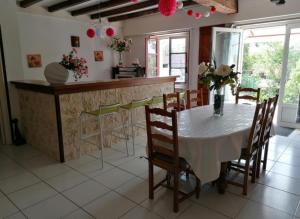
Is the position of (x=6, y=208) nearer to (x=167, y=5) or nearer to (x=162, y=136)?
(x=162, y=136)

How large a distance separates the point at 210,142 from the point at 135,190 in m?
1.06

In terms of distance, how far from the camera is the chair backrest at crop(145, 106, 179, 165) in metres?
1.94

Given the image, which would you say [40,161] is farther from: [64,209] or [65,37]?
[65,37]

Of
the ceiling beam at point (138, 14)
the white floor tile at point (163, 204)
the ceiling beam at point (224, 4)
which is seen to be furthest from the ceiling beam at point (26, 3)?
the white floor tile at point (163, 204)

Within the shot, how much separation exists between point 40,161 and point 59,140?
1.55 ft

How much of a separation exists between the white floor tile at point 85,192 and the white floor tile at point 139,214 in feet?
1.53

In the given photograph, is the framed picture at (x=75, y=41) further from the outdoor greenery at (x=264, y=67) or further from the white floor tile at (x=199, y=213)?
the white floor tile at (x=199, y=213)

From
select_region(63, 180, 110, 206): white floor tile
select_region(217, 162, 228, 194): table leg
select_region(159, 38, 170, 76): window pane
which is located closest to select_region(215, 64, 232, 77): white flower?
select_region(217, 162, 228, 194): table leg

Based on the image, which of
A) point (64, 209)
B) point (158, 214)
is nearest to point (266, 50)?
point (158, 214)

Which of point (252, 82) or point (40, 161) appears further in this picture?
point (252, 82)

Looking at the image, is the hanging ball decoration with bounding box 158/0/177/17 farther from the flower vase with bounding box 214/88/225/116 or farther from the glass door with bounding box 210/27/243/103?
the glass door with bounding box 210/27/243/103

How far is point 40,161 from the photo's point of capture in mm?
3240

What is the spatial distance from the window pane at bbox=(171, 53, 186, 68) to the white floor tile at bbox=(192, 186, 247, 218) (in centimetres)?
Result: 447

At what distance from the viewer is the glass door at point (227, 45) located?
498 centimetres
